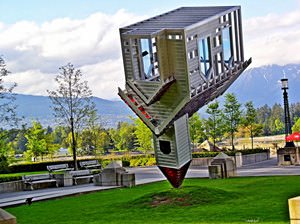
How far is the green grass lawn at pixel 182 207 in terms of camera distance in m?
14.0

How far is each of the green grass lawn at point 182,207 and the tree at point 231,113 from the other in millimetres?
27885

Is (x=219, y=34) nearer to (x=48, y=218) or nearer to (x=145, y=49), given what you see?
(x=145, y=49)

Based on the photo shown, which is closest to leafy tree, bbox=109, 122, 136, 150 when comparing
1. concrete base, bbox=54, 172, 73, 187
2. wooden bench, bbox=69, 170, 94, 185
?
wooden bench, bbox=69, 170, 94, 185

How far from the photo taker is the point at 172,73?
17266 mm

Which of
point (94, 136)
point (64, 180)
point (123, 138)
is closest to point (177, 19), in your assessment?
point (64, 180)

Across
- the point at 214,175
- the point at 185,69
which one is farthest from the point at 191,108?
the point at 214,175

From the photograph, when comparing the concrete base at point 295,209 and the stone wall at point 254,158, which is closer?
the concrete base at point 295,209

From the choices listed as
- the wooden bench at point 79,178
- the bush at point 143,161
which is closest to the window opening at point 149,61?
the wooden bench at point 79,178

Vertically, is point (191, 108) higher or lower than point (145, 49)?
lower

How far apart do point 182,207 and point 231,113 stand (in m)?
34.9

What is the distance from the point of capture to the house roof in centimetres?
1730

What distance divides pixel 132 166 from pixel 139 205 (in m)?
29.5

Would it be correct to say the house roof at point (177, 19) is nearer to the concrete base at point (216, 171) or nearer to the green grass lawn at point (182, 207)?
the green grass lawn at point (182, 207)

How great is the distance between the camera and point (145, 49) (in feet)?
58.5
